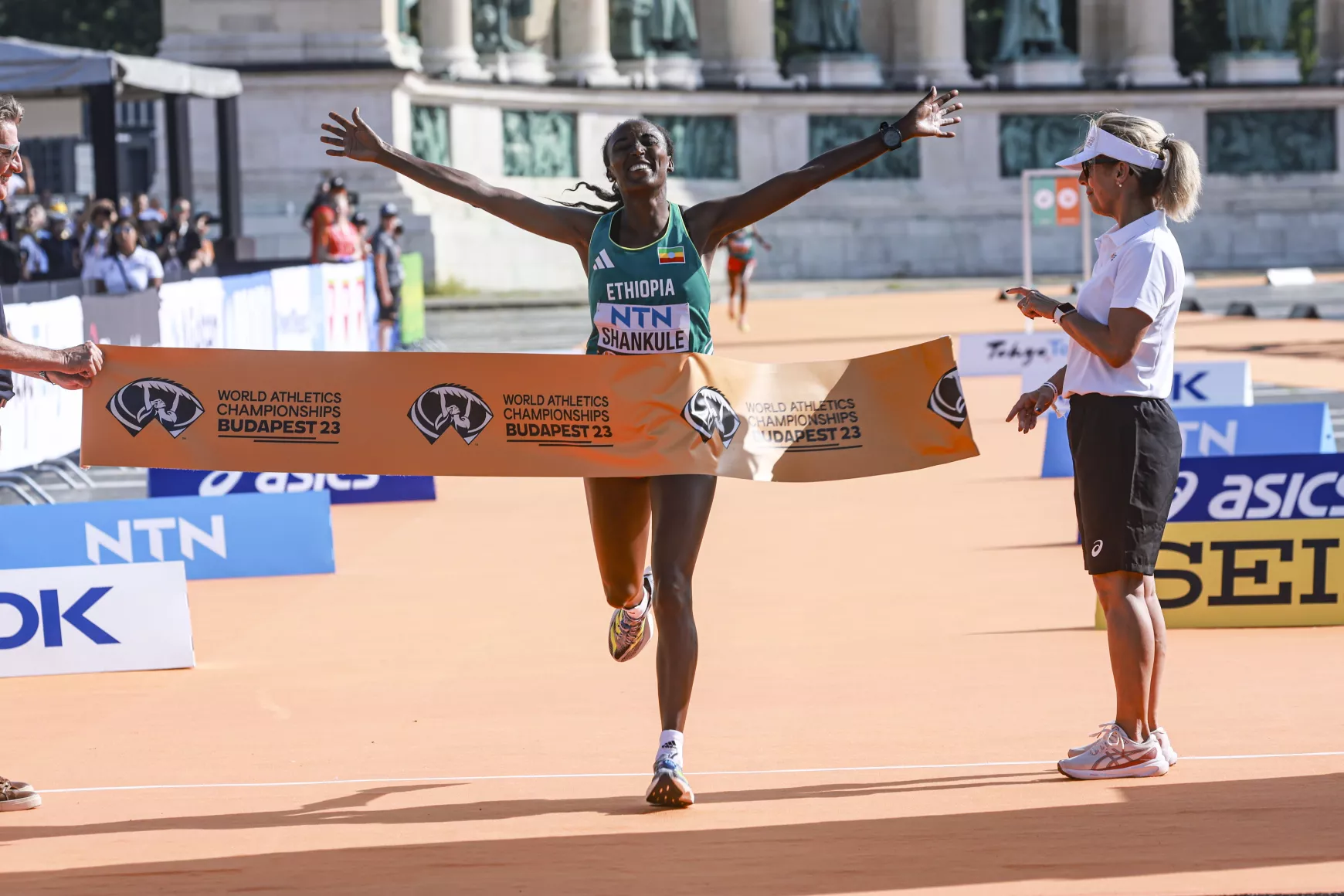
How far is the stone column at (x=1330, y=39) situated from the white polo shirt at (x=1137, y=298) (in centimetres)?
4852

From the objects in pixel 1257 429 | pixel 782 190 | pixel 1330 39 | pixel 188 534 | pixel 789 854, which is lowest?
pixel 789 854

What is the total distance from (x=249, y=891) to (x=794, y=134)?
44617 mm

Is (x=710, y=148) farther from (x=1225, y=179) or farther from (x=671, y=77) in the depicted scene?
(x=1225, y=179)

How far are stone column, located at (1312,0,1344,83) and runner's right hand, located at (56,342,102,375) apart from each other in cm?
4949

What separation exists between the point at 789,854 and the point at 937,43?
1818 inches

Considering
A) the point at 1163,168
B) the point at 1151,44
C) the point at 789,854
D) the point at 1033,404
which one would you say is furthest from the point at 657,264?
the point at 1151,44

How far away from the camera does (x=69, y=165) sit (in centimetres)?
6719

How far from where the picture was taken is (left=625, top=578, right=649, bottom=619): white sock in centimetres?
685

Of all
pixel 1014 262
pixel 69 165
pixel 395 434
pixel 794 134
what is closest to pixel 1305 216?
pixel 1014 262

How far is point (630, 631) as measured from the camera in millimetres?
6941

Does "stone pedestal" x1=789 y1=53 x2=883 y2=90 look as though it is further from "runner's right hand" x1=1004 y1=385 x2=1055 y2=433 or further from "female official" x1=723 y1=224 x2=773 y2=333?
"runner's right hand" x1=1004 y1=385 x2=1055 y2=433

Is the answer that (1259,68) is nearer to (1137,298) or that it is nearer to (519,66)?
(519,66)

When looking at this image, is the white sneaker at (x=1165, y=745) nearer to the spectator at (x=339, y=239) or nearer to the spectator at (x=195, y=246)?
the spectator at (x=339, y=239)

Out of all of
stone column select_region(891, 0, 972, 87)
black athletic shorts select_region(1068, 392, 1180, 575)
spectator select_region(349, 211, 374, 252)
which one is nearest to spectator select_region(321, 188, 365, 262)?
spectator select_region(349, 211, 374, 252)
